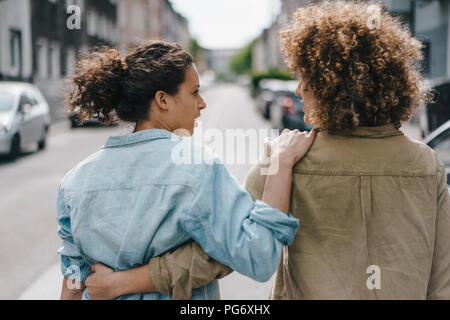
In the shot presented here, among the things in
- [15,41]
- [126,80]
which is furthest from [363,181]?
[15,41]

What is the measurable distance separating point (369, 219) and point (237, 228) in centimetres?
40

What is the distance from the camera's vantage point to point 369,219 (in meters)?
1.54

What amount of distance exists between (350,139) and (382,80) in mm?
196

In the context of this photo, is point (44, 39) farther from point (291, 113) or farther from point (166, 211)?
point (166, 211)

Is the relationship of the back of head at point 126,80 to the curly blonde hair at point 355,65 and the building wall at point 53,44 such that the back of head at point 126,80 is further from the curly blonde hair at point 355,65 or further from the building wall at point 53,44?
the building wall at point 53,44

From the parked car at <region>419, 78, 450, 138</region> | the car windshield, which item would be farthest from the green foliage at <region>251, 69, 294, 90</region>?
the parked car at <region>419, 78, 450, 138</region>

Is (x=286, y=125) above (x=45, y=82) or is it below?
below

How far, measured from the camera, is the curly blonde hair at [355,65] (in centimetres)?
153

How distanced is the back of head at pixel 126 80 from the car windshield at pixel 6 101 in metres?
10.8

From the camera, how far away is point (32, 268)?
185 inches

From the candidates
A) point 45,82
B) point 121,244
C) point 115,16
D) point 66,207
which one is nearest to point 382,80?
point 121,244

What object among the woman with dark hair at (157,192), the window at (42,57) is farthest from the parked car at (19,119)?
the window at (42,57)

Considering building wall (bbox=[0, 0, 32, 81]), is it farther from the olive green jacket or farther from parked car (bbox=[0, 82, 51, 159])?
the olive green jacket
